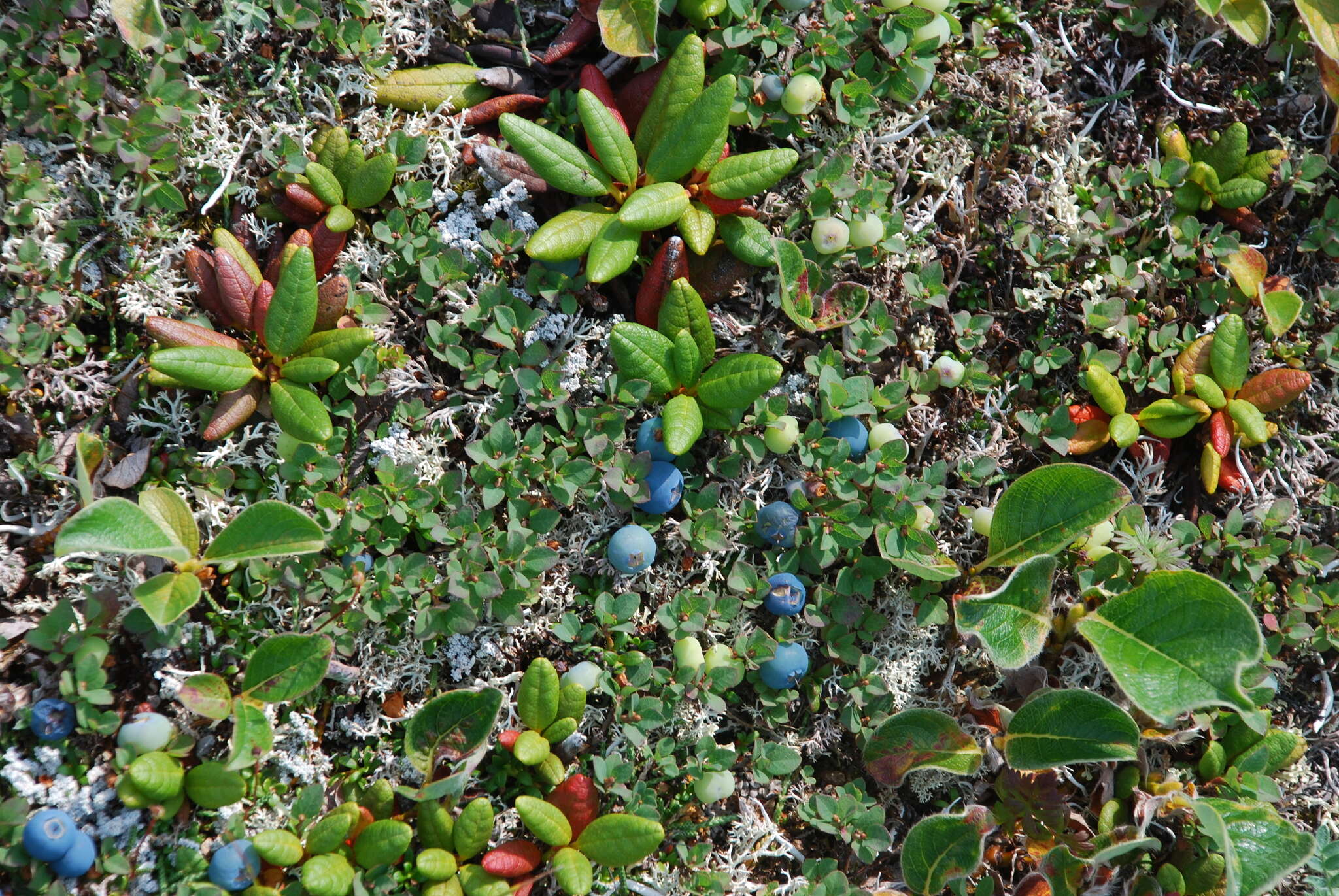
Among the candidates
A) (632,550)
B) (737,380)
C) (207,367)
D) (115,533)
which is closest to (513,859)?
(632,550)

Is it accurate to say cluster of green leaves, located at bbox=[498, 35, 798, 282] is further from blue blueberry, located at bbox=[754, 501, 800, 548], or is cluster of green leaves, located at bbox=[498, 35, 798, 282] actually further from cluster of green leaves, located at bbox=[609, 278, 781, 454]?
blue blueberry, located at bbox=[754, 501, 800, 548]

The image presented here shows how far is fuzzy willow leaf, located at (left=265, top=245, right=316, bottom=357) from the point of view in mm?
2395

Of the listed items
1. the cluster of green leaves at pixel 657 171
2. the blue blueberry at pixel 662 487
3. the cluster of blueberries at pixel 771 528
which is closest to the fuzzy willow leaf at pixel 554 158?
the cluster of green leaves at pixel 657 171

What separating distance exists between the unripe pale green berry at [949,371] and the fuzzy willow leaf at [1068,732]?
88 cm

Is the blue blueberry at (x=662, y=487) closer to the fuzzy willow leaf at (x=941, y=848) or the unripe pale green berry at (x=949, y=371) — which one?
the unripe pale green berry at (x=949, y=371)

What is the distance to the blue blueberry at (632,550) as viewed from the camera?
247 cm

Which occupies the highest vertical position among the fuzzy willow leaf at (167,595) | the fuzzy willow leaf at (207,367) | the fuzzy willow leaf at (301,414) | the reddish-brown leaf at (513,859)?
the fuzzy willow leaf at (207,367)

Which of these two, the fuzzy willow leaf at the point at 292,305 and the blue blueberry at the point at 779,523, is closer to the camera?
the fuzzy willow leaf at the point at 292,305

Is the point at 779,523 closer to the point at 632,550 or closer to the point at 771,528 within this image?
the point at 771,528

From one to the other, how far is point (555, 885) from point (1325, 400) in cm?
265

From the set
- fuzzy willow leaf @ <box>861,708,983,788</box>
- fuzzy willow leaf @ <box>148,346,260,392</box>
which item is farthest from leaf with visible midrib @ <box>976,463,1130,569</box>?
fuzzy willow leaf @ <box>148,346,260,392</box>

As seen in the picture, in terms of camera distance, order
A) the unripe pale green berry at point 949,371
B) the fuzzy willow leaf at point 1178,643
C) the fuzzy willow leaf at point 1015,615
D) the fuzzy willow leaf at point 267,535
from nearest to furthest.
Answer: the fuzzy willow leaf at point 267,535 → the fuzzy willow leaf at point 1178,643 → the fuzzy willow leaf at point 1015,615 → the unripe pale green berry at point 949,371

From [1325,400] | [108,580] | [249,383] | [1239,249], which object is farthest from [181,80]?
[1325,400]

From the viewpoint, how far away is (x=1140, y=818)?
256 cm
